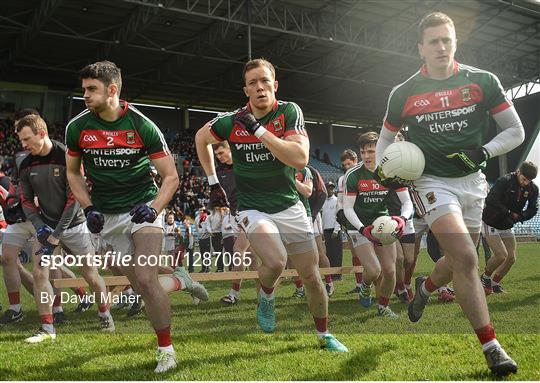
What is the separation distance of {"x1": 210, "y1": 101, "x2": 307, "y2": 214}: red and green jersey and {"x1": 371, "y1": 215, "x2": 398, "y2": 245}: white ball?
81cm

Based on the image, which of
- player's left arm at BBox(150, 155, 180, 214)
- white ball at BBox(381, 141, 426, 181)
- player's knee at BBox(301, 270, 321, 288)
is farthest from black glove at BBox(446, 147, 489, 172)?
player's left arm at BBox(150, 155, 180, 214)

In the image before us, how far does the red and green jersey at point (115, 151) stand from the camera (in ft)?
14.4

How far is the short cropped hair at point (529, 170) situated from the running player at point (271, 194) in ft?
16.3

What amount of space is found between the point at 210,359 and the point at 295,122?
215cm

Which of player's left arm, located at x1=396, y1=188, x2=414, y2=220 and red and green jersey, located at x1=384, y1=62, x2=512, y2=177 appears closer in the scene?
red and green jersey, located at x1=384, y1=62, x2=512, y2=177

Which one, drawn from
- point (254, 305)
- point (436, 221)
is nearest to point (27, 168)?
point (254, 305)

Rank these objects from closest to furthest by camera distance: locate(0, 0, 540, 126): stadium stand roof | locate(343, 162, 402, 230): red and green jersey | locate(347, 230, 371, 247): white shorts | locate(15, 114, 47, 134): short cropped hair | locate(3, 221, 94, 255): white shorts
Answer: locate(15, 114, 47, 134): short cropped hair → locate(3, 221, 94, 255): white shorts → locate(343, 162, 402, 230): red and green jersey → locate(347, 230, 371, 247): white shorts → locate(0, 0, 540, 126): stadium stand roof

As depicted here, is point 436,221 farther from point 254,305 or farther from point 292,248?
point 254,305

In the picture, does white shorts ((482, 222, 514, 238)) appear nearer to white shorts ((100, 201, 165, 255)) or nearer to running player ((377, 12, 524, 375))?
running player ((377, 12, 524, 375))

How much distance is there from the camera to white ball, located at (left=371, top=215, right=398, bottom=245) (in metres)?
4.43

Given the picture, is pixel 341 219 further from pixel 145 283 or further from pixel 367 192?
pixel 145 283

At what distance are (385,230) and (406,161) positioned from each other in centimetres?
69

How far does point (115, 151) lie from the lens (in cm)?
440

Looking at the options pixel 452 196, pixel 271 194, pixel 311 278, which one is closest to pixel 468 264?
pixel 452 196
